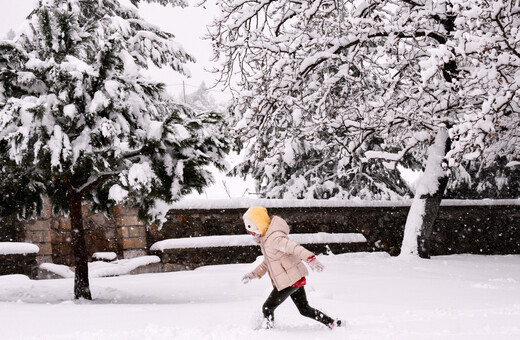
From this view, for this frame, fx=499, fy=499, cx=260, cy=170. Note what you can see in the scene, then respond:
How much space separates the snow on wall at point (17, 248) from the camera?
27.3 ft

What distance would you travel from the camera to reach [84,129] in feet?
18.3

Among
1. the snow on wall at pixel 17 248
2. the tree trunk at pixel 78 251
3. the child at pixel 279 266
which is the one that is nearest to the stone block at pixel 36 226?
the snow on wall at pixel 17 248

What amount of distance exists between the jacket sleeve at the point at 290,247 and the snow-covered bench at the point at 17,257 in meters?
5.89

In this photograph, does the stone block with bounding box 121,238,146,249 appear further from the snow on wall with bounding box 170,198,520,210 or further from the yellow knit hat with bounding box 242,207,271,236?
the yellow knit hat with bounding box 242,207,271,236

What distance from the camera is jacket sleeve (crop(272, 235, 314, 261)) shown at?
4.12 meters

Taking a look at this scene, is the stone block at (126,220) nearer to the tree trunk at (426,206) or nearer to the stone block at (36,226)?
the stone block at (36,226)

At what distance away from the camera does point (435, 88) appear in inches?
339

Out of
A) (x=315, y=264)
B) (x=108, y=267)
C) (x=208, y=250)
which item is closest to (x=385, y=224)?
(x=208, y=250)

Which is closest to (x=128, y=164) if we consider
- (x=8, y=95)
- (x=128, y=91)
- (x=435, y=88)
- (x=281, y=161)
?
(x=128, y=91)

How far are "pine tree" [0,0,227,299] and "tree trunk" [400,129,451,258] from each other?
5.17m

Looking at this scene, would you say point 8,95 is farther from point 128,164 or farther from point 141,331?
point 141,331

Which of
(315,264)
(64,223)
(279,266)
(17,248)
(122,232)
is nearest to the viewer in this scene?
(315,264)

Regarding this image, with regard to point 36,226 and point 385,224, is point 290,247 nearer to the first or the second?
point 36,226

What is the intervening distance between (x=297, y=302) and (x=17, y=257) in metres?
6.02
